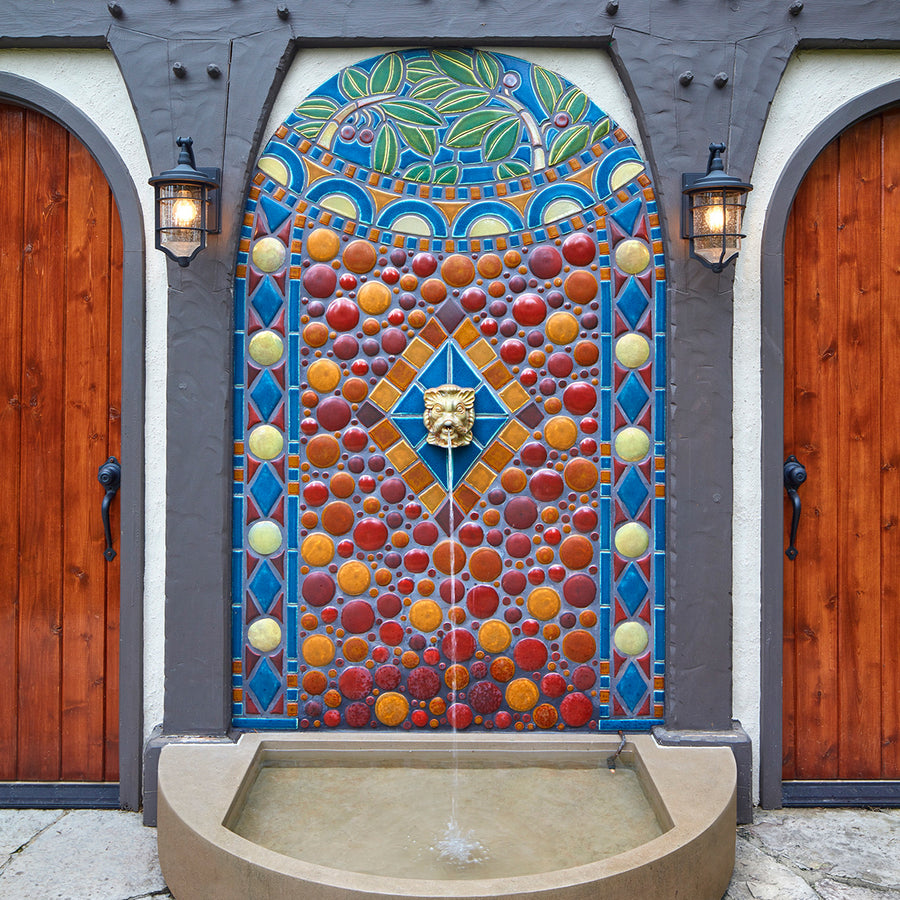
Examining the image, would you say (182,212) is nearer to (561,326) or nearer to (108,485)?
(108,485)

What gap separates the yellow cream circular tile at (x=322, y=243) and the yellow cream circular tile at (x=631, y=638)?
68.8 inches

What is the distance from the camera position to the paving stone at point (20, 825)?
9.27 feet

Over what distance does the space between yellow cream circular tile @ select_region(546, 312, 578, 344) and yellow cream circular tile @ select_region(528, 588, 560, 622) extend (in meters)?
0.94

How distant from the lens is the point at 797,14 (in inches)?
117

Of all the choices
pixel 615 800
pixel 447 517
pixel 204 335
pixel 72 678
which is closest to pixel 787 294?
pixel 447 517

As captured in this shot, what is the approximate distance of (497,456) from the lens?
309cm

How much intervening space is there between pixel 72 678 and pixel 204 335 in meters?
1.41

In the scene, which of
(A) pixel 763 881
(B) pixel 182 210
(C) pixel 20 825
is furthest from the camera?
(C) pixel 20 825

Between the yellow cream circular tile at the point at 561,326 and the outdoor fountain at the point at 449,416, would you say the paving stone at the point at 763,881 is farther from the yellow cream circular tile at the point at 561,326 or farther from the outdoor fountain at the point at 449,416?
the yellow cream circular tile at the point at 561,326

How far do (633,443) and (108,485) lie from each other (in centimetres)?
194

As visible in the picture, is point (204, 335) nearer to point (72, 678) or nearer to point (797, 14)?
point (72, 678)

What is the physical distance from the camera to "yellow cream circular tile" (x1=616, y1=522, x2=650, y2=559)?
3080mm

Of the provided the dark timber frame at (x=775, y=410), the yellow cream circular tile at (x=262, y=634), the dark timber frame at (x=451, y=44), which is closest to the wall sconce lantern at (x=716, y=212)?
A: the dark timber frame at (x=451, y=44)

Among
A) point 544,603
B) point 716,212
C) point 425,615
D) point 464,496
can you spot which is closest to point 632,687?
point 544,603
